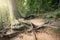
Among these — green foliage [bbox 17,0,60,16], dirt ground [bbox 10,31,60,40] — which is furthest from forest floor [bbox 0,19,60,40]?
green foliage [bbox 17,0,60,16]

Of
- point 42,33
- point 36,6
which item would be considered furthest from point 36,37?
point 36,6

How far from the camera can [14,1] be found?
8078mm

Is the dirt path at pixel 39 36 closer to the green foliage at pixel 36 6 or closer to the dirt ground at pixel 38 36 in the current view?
the dirt ground at pixel 38 36

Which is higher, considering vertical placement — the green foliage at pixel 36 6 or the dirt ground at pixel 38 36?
the green foliage at pixel 36 6

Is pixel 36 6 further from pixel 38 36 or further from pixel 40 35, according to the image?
pixel 38 36

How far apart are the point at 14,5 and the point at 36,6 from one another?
4.73 metres

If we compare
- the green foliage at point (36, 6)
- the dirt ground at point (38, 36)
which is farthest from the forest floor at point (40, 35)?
the green foliage at point (36, 6)

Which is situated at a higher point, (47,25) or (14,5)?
(14,5)

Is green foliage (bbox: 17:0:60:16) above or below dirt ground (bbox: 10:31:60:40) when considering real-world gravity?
above

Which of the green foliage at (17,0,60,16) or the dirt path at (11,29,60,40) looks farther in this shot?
the green foliage at (17,0,60,16)

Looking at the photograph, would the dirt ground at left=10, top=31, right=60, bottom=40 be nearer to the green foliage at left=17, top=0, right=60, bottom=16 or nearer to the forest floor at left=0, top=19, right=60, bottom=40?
the forest floor at left=0, top=19, right=60, bottom=40

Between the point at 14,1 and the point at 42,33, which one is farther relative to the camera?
the point at 14,1

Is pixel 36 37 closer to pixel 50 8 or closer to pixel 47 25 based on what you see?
pixel 47 25

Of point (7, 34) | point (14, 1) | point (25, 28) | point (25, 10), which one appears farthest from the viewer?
point (25, 10)
